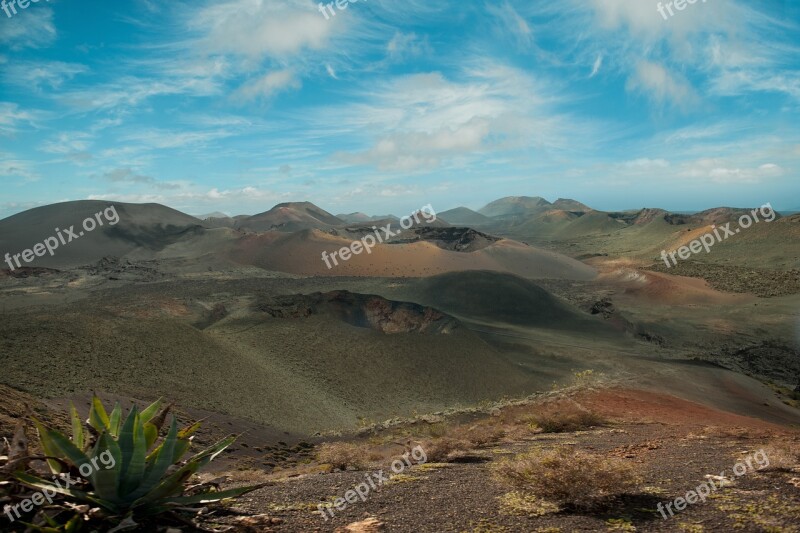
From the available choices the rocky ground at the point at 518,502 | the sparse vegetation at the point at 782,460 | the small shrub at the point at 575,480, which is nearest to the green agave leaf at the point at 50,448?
the rocky ground at the point at 518,502

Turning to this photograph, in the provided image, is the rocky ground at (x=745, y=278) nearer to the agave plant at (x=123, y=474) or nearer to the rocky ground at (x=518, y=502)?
the rocky ground at (x=518, y=502)

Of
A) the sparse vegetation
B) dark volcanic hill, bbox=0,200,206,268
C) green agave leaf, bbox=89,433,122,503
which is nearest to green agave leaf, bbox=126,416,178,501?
green agave leaf, bbox=89,433,122,503

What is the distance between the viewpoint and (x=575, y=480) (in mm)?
4883

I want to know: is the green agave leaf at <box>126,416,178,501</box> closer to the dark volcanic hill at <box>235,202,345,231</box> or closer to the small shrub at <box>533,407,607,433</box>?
the small shrub at <box>533,407,607,433</box>

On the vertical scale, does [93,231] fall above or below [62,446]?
above

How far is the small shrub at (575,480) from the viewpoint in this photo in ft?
15.8

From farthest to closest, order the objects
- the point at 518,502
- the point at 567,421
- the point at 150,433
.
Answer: the point at 567,421, the point at 518,502, the point at 150,433

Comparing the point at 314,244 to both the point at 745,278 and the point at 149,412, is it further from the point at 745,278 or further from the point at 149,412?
the point at 149,412

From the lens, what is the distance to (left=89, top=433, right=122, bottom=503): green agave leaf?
3568mm

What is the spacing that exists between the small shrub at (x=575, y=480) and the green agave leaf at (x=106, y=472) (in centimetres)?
365

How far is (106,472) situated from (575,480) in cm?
393

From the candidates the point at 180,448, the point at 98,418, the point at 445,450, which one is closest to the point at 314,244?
the point at 445,450

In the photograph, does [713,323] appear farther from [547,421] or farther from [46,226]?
[46,226]

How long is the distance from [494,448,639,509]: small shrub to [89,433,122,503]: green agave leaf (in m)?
3.65
